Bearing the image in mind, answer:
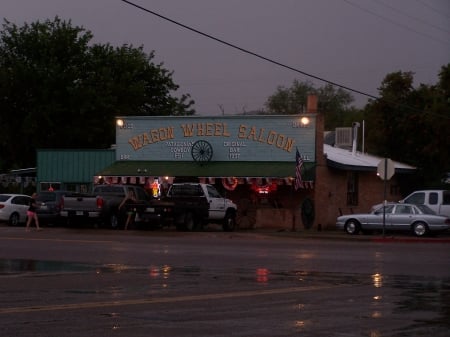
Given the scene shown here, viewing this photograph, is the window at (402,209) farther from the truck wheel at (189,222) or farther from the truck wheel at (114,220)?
the truck wheel at (114,220)

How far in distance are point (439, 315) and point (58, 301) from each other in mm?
5863

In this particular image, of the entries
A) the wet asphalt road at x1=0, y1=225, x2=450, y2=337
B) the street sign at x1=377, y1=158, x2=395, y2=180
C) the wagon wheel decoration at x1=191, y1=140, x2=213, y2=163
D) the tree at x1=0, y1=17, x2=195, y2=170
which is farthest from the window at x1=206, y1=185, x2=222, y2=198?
the tree at x1=0, y1=17, x2=195, y2=170

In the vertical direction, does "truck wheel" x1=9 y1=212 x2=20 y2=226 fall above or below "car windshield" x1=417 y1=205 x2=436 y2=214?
below

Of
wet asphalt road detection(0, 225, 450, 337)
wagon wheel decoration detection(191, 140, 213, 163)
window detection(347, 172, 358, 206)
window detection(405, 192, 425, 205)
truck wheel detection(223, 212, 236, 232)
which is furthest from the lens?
window detection(347, 172, 358, 206)

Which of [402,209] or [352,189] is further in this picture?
[352,189]

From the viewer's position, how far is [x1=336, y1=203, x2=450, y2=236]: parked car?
35750 millimetres

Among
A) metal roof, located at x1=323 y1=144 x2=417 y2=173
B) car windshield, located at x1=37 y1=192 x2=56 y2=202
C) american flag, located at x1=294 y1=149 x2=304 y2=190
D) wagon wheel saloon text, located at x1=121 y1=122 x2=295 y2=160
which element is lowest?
car windshield, located at x1=37 y1=192 x2=56 y2=202

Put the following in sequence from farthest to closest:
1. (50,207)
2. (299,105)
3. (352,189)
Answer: (299,105)
(352,189)
(50,207)

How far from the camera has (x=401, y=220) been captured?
119 ft

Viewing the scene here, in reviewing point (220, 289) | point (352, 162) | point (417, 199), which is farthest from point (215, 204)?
point (220, 289)

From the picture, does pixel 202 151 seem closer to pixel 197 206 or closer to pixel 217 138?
pixel 217 138

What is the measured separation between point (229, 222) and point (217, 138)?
5437mm

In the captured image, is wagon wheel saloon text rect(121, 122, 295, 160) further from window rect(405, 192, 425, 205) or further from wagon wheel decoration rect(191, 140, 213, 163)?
window rect(405, 192, 425, 205)

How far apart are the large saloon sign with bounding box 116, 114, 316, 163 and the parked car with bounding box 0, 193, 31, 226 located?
18.1 ft
